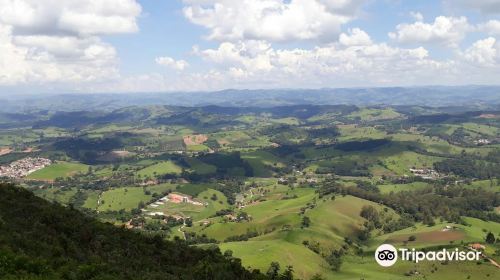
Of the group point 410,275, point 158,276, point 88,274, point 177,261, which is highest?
point 88,274

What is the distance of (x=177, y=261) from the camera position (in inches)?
5074

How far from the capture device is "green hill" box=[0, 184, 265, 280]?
76.9 metres

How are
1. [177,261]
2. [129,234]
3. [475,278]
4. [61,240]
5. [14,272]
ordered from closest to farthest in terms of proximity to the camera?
[14,272] < [61,240] < [177,261] < [129,234] < [475,278]

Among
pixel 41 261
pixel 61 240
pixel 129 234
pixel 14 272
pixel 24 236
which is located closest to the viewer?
pixel 14 272

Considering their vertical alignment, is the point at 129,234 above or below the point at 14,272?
below

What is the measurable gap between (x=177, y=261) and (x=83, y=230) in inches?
1043

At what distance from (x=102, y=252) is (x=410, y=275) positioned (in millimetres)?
129399

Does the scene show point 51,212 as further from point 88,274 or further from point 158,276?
point 88,274

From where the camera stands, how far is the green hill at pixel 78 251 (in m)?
A: 76.9

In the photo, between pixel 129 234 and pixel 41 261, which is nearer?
pixel 41 261

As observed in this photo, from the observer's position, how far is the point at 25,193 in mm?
141625

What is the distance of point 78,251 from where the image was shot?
101375mm

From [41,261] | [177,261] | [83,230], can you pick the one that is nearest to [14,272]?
[41,261]

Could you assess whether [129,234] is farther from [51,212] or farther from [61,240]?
[61,240]
